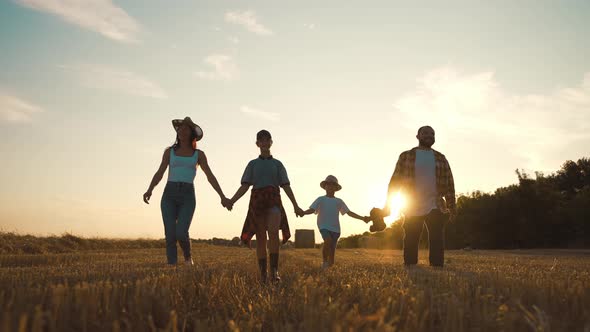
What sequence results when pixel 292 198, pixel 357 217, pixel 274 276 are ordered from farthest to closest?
pixel 357 217
pixel 292 198
pixel 274 276

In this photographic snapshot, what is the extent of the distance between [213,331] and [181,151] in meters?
6.59

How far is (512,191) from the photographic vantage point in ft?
130

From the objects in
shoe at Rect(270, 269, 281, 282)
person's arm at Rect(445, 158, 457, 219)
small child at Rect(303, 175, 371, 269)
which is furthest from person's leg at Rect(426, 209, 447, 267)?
shoe at Rect(270, 269, 281, 282)

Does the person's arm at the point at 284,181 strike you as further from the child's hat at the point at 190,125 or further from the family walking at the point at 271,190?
the child's hat at the point at 190,125

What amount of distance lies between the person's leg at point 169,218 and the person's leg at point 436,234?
14.4 feet

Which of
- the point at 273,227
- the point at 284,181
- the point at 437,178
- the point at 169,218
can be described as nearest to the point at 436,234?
the point at 437,178

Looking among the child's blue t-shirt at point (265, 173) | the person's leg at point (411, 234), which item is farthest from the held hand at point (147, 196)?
the person's leg at point (411, 234)

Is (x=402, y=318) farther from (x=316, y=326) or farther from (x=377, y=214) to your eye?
(x=377, y=214)

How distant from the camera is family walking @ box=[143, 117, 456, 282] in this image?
7.17 meters

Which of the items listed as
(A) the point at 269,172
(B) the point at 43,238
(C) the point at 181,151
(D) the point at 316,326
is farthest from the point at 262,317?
(B) the point at 43,238

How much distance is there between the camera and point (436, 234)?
9328 millimetres

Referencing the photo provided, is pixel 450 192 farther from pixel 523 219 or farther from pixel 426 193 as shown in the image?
pixel 523 219

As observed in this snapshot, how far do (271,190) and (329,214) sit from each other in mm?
3695

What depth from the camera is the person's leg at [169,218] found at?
339 inches
